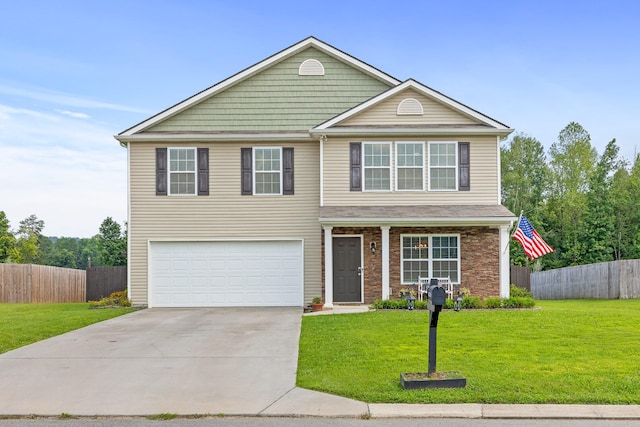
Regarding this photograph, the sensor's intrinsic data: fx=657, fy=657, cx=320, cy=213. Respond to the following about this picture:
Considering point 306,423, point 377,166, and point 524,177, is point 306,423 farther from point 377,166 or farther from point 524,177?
point 524,177

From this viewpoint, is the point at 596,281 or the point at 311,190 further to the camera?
the point at 596,281

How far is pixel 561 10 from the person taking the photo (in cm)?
1961

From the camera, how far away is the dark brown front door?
19531mm

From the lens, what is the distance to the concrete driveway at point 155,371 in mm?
7836

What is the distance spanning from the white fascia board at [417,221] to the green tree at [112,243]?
88.2 feet

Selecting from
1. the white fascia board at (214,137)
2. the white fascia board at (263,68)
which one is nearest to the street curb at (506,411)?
the white fascia board at (214,137)

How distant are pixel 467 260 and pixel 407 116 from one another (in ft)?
15.2

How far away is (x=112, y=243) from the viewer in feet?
153

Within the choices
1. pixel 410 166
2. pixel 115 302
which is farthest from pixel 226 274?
pixel 410 166

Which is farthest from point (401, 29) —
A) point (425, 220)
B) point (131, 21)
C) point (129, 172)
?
point (129, 172)

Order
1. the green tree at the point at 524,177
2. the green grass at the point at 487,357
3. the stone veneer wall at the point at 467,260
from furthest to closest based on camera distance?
the green tree at the point at 524,177
the stone veneer wall at the point at 467,260
the green grass at the point at 487,357

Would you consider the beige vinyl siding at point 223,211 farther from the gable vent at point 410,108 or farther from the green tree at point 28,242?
the green tree at point 28,242

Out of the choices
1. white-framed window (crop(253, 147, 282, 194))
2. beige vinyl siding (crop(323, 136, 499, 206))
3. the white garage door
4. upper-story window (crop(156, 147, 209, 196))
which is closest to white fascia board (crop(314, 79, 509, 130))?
beige vinyl siding (crop(323, 136, 499, 206))

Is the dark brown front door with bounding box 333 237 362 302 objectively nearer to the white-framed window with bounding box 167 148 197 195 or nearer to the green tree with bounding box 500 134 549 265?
the white-framed window with bounding box 167 148 197 195
